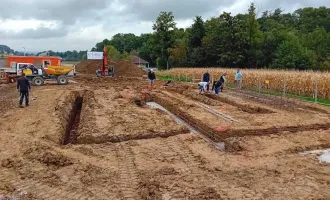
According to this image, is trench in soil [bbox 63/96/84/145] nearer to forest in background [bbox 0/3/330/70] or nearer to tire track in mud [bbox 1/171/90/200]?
tire track in mud [bbox 1/171/90/200]

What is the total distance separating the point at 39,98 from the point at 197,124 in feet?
30.6

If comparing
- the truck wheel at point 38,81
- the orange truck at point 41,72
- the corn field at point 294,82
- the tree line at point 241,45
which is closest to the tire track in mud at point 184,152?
the corn field at point 294,82

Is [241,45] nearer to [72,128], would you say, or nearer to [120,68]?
[120,68]

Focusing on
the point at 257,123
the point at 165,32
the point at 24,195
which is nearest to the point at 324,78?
the point at 257,123

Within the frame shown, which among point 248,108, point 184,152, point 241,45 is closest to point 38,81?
point 248,108

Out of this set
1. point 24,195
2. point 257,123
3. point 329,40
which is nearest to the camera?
point 24,195

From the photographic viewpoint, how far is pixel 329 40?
4675cm

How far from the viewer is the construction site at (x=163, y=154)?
5.79 metres

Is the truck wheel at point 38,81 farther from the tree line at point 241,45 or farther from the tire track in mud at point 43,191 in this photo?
the tree line at point 241,45

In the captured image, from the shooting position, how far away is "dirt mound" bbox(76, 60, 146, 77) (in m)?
42.9

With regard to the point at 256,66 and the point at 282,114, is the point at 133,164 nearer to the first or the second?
the point at 282,114

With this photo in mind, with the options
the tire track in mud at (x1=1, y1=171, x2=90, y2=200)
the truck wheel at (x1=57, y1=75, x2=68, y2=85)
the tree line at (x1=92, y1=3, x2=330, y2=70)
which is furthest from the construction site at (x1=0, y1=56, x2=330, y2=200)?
the tree line at (x1=92, y1=3, x2=330, y2=70)

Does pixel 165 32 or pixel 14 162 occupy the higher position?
pixel 165 32

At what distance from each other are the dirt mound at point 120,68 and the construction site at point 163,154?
28.7 metres
